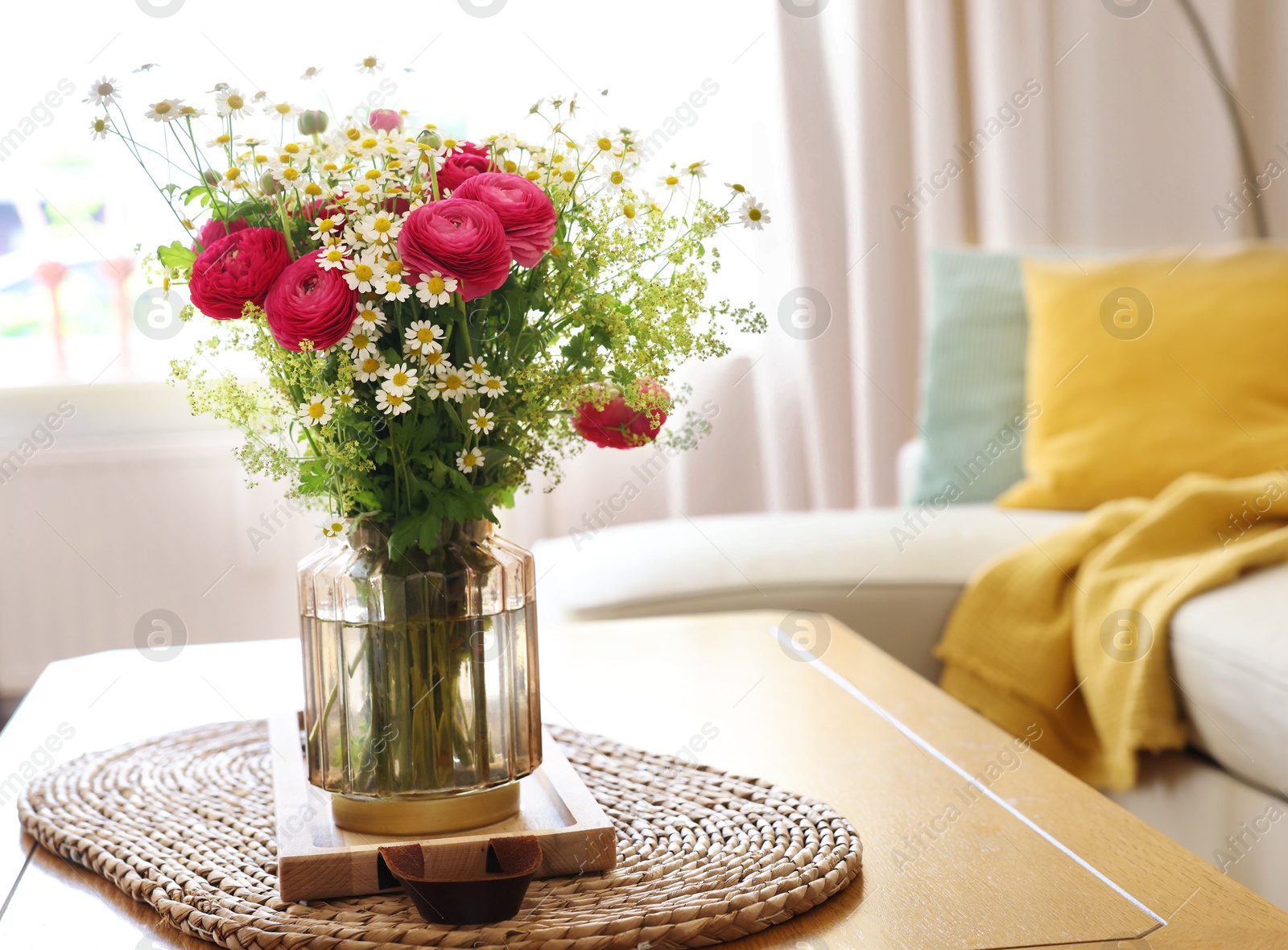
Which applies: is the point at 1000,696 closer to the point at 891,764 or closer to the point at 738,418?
the point at 891,764

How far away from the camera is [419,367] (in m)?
0.68

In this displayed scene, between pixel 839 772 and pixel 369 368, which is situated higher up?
pixel 369 368

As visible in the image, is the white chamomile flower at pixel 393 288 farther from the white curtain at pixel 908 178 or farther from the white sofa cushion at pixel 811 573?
the white curtain at pixel 908 178

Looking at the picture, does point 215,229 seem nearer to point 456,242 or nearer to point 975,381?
point 456,242

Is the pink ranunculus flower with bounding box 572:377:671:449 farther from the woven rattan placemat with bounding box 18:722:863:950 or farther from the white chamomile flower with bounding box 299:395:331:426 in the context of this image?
the woven rattan placemat with bounding box 18:722:863:950

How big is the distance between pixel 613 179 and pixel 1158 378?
58.7 inches

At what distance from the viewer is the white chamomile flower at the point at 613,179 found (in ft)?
2.39

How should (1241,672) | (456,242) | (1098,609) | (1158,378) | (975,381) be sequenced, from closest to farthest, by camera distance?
(456,242) < (1241,672) < (1098,609) < (1158,378) < (975,381)

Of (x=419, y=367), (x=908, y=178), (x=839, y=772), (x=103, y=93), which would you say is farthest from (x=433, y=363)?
(x=908, y=178)

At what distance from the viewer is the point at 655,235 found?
0.75m

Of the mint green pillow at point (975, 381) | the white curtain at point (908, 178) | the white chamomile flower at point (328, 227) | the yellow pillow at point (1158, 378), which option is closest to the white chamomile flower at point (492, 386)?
the white chamomile flower at point (328, 227)

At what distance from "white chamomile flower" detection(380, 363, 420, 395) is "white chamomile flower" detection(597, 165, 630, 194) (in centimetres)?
17

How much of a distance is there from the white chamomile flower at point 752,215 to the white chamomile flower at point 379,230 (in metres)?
0.20

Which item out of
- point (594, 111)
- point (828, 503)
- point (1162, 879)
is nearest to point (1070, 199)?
point (828, 503)
